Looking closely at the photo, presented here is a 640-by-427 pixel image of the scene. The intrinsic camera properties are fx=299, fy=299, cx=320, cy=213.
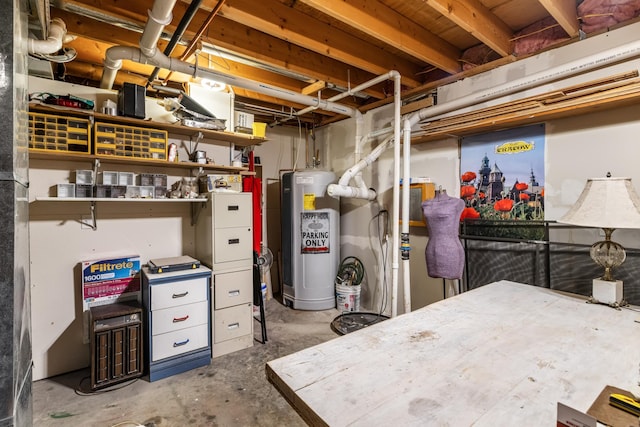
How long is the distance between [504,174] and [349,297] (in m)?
2.15

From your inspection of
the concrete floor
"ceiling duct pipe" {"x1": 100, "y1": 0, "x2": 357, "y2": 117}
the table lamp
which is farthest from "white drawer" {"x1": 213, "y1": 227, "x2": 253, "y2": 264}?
the table lamp

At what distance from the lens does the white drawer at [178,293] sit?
92.0 inches

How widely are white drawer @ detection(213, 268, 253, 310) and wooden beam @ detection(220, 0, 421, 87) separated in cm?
202

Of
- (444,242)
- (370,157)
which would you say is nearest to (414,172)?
(370,157)

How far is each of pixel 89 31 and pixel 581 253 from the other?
3836 mm

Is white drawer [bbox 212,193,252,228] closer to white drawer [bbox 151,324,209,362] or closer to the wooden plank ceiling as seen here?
white drawer [bbox 151,324,209,362]

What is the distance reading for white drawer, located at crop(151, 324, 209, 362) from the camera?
2.35 m

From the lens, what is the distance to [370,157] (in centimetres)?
327

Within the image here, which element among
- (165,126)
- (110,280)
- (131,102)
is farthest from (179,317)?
(131,102)

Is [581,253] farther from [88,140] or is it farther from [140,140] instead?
[88,140]

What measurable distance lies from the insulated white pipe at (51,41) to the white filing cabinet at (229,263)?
1381 mm

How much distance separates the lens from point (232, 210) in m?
2.79

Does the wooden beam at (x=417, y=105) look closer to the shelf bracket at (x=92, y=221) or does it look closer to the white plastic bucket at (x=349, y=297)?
the white plastic bucket at (x=349, y=297)

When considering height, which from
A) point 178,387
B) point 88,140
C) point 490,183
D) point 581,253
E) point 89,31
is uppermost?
point 89,31
